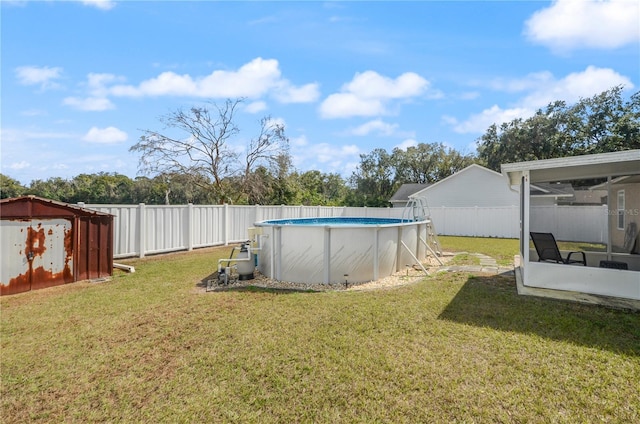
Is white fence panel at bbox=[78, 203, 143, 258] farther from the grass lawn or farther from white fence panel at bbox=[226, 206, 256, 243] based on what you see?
white fence panel at bbox=[226, 206, 256, 243]

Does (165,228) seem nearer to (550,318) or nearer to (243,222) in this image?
(243,222)

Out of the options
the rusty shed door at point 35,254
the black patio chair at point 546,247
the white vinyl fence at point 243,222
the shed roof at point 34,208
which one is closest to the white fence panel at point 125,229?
the white vinyl fence at point 243,222

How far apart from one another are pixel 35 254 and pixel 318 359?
6.44 m

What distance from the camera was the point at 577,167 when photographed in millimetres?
6082

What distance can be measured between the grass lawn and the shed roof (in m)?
1.60

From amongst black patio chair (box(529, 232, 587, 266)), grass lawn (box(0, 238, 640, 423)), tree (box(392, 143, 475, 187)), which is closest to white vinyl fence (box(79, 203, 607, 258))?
grass lawn (box(0, 238, 640, 423))

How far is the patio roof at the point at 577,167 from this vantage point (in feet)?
17.1

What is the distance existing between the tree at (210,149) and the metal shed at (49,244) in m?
13.9

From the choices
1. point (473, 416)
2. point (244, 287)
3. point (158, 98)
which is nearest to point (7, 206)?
point (244, 287)

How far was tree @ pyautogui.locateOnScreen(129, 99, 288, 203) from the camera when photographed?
19.5 m

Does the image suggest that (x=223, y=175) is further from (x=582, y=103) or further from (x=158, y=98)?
(x=582, y=103)

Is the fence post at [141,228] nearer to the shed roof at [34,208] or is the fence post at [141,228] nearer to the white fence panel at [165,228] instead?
the white fence panel at [165,228]

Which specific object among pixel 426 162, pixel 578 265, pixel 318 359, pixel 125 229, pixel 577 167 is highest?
pixel 426 162

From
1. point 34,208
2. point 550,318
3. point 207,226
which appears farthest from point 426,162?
point 34,208
